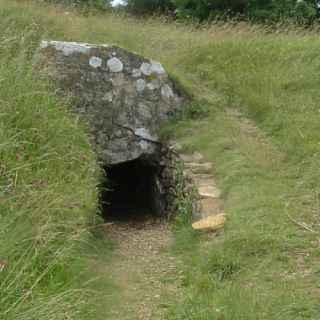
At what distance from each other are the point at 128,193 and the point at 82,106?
2021 millimetres

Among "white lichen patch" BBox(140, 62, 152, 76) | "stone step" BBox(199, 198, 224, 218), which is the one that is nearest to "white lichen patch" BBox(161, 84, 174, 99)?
"white lichen patch" BBox(140, 62, 152, 76)

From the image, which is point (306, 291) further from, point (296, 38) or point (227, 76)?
point (296, 38)

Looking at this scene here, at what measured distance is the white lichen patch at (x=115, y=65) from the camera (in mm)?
7934

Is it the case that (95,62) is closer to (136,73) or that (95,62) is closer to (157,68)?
(136,73)

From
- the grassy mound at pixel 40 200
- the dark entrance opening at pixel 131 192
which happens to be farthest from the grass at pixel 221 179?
the dark entrance opening at pixel 131 192

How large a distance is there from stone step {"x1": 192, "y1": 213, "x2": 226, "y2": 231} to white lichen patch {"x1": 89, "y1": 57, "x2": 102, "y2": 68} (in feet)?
10.5

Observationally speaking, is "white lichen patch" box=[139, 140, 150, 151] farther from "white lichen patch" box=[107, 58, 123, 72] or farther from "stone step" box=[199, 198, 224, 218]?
"stone step" box=[199, 198, 224, 218]

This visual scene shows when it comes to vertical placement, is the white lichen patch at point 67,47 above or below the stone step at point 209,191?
above

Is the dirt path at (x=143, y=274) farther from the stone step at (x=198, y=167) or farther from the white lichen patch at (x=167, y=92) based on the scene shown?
the white lichen patch at (x=167, y=92)

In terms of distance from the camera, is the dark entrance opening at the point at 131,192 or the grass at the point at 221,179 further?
the dark entrance opening at the point at 131,192

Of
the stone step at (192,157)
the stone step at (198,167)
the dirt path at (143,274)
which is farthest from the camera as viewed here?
the stone step at (192,157)

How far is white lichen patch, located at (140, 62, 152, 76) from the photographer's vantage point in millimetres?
8102

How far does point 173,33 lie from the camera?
11.9 metres

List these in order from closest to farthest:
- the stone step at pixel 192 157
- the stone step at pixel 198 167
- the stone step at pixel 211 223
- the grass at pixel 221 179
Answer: the grass at pixel 221 179
the stone step at pixel 211 223
the stone step at pixel 198 167
the stone step at pixel 192 157
